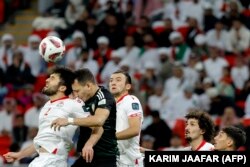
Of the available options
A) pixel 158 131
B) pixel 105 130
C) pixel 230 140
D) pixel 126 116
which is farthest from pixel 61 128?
pixel 158 131

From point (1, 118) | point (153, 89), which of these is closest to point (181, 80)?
point (153, 89)

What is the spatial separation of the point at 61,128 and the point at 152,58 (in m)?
10.9

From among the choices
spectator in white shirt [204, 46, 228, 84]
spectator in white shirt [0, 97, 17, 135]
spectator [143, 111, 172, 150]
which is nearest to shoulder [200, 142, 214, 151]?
spectator [143, 111, 172, 150]

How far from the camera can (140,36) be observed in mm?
23453

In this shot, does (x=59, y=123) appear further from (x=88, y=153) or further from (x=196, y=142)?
(x=196, y=142)

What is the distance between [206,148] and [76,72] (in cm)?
175

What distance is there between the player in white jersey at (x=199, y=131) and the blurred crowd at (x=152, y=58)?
6.30 m

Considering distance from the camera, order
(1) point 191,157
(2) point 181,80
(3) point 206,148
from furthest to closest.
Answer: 1. (2) point 181,80
2. (3) point 206,148
3. (1) point 191,157

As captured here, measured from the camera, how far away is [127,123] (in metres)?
12.7

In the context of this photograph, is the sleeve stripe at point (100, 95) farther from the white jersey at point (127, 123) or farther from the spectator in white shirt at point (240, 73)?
the spectator in white shirt at point (240, 73)

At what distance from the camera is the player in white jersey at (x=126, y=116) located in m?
12.6

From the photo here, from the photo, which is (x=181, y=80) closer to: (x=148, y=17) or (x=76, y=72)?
(x=148, y=17)

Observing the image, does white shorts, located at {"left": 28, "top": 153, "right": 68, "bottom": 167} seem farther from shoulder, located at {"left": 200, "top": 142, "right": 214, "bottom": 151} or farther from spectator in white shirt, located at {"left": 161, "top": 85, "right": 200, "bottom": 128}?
spectator in white shirt, located at {"left": 161, "top": 85, "right": 200, "bottom": 128}

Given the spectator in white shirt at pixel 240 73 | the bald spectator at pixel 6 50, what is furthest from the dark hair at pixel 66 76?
the bald spectator at pixel 6 50
